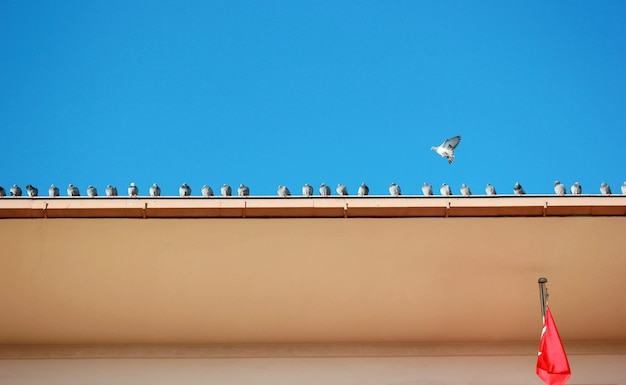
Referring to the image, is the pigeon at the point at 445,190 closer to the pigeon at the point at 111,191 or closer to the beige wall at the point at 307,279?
the beige wall at the point at 307,279

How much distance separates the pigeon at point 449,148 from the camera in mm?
7121

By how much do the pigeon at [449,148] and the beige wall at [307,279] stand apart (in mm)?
1193

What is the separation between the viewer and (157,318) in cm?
652

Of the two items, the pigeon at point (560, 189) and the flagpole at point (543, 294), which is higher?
the pigeon at point (560, 189)

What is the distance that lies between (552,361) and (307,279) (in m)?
2.08

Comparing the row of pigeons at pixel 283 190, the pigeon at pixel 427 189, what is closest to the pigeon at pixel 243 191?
the row of pigeons at pixel 283 190

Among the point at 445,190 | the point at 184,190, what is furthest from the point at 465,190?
the point at 184,190

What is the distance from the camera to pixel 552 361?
5.62 meters

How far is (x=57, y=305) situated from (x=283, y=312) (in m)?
1.96

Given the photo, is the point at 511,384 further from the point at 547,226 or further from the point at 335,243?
the point at 335,243

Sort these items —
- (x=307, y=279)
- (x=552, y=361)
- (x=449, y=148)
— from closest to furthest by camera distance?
(x=552, y=361), (x=307, y=279), (x=449, y=148)

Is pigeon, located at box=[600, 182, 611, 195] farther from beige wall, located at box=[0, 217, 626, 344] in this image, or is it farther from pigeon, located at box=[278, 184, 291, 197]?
pigeon, located at box=[278, 184, 291, 197]

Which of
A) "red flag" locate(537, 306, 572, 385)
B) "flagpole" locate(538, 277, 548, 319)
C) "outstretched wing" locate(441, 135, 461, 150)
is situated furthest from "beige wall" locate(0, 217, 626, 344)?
"outstretched wing" locate(441, 135, 461, 150)

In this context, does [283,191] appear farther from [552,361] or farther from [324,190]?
[552,361]
